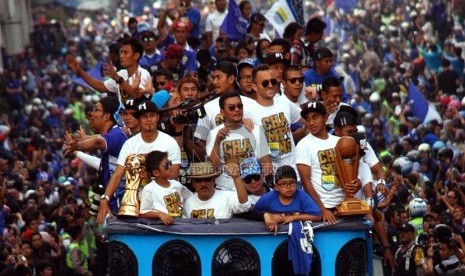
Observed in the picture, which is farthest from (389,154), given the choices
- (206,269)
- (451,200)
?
(206,269)

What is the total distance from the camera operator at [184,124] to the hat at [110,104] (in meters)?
0.37

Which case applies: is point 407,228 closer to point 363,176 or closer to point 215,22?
point 363,176

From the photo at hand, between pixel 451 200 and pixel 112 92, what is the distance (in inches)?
203

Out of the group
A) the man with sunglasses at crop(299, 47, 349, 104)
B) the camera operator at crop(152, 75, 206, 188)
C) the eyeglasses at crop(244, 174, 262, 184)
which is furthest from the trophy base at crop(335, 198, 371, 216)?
the man with sunglasses at crop(299, 47, 349, 104)

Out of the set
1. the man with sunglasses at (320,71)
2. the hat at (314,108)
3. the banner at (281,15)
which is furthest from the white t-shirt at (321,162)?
the banner at (281,15)

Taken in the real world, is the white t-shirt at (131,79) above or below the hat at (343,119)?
above

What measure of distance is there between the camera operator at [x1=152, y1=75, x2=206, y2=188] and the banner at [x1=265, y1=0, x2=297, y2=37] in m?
8.21

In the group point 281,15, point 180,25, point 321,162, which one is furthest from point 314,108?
point 281,15

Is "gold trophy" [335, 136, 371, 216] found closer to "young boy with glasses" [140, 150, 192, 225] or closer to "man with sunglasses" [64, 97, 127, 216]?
"young boy with glasses" [140, 150, 192, 225]

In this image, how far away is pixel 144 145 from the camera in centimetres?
1783

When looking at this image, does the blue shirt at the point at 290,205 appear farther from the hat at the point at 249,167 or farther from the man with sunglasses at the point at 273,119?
the man with sunglasses at the point at 273,119

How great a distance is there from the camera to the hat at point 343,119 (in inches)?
720

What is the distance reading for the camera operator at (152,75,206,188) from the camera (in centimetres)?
1845

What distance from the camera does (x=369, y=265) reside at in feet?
54.9
